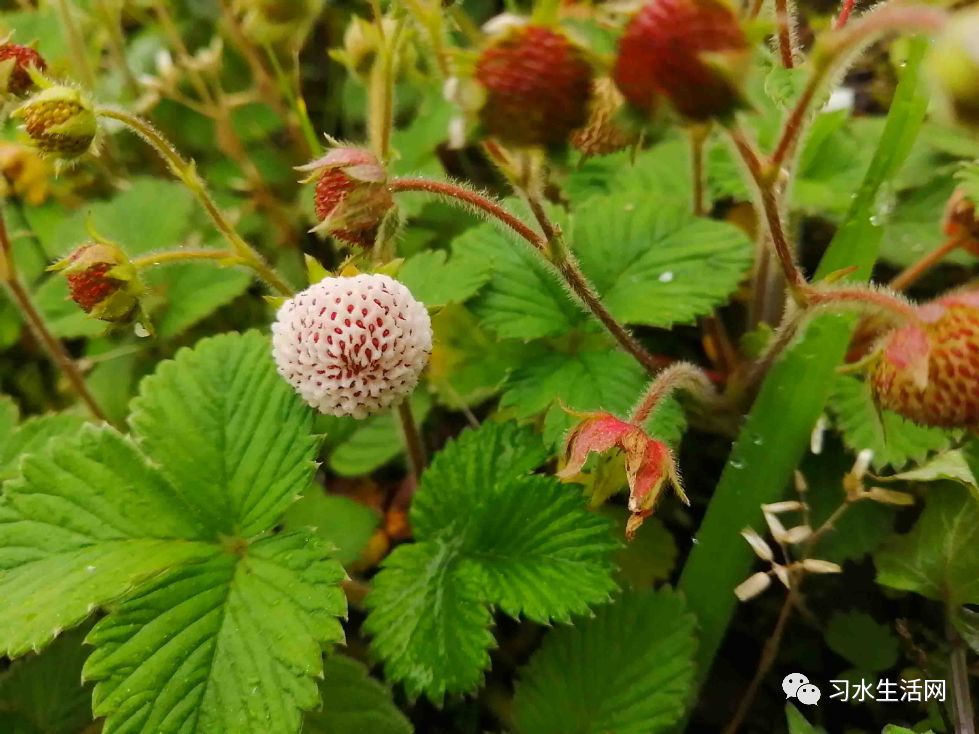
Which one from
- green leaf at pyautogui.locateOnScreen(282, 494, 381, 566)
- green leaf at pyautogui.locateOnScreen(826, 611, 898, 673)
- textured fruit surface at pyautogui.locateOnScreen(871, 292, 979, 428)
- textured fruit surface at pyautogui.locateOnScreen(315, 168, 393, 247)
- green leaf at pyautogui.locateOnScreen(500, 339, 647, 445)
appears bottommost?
green leaf at pyautogui.locateOnScreen(826, 611, 898, 673)

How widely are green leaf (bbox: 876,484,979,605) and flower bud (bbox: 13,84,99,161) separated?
3.62ft

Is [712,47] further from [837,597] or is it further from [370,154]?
[837,597]

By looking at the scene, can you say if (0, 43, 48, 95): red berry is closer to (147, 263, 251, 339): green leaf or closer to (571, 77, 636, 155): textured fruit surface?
(147, 263, 251, 339): green leaf

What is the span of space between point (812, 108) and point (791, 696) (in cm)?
74

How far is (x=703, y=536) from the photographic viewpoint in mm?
1048

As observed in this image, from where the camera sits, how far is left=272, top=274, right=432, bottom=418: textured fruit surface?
0.90 m

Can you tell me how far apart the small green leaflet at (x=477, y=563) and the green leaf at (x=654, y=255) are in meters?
0.26

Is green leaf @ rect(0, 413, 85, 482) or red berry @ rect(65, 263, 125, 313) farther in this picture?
green leaf @ rect(0, 413, 85, 482)

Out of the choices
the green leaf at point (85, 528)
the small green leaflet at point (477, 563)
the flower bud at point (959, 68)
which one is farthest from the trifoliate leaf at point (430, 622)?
the flower bud at point (959, 68)

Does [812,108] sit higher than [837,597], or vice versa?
[812,108]

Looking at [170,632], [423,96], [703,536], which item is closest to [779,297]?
[703,536]

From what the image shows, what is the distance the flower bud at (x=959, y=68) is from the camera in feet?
1.79

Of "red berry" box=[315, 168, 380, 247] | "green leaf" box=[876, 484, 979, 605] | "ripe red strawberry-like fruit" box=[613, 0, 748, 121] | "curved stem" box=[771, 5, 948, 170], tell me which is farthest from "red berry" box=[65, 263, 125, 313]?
"green leaf" box=[876, 484, 979, 605]

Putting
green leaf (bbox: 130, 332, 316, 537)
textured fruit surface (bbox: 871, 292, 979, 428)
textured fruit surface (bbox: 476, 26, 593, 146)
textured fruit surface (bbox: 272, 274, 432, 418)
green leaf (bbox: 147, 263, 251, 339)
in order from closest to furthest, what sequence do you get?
textured fruit surface (bbox: 476, 26, 593, 146), textured fruit surface (bbox: 871, 292, 979, 428), textured fruit surface (bbox: 272, 274, 432, 418), green leaf (bbox: 130, 332, 316, 537), green leaf (bbox: 147, 263, 251, 339)
